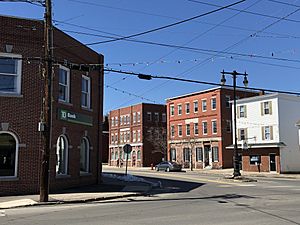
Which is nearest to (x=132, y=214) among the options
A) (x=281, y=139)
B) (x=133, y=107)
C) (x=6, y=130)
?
(x=6, y=130)

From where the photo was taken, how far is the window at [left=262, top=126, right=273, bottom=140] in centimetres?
4534

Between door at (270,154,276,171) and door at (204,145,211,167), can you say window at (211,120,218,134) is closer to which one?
door at (204,145,211,167)

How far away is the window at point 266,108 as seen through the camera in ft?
150

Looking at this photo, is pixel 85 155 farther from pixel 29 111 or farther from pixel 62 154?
pixel 29 111

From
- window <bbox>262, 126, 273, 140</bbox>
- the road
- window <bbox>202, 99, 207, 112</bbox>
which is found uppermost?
window <bbox>202, 99, 207, 112</bbox>

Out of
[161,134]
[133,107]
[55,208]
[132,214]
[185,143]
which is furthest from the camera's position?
[133,107]

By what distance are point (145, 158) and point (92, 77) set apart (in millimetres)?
44566

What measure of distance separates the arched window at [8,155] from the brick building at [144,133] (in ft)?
159

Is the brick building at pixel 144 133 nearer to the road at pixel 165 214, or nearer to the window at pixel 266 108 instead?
the window at pixel 266 108

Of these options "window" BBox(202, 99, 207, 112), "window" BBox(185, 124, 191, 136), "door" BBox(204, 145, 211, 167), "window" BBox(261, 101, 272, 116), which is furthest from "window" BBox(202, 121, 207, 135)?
"window" BBox(261, 101, 272, 116)

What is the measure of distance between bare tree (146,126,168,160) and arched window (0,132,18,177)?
1903 inches

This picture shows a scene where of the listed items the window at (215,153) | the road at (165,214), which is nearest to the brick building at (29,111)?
the road at (165,214)

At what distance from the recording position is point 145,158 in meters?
68.9

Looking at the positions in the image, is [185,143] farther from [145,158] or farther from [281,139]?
[281,139]
